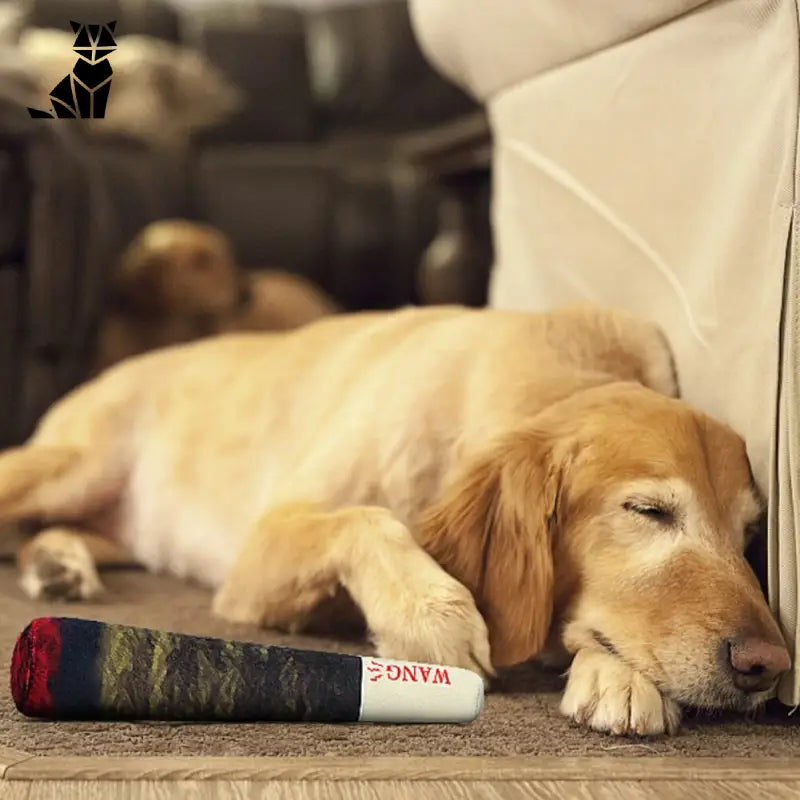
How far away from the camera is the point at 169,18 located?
182 inches

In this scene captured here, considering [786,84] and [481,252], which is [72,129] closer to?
[481,252]

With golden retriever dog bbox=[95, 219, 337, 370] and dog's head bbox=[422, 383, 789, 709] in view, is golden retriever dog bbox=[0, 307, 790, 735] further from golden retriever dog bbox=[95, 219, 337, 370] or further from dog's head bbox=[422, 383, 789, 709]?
golden retriever dog bbox=[95, 219, 337, 370]

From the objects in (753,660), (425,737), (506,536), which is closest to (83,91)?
(506,536)

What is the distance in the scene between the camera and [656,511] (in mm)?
1490

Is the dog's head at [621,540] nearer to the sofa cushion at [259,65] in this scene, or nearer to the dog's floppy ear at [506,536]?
the dog's floppy ear at [506,536]

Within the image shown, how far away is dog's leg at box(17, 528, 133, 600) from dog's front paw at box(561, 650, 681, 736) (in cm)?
94

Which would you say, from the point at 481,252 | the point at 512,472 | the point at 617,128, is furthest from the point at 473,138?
the point at 512,472

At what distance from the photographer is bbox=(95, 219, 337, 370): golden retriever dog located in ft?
11.1

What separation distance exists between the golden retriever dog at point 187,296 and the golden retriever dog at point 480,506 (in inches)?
42.2

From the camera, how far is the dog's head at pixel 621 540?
1.40 m

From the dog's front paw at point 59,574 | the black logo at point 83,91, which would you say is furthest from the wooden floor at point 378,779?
the black logo at point 83,91

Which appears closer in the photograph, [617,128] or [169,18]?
[617,128]

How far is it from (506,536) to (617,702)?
0.89 feet

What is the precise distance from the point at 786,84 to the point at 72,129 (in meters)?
2.79
